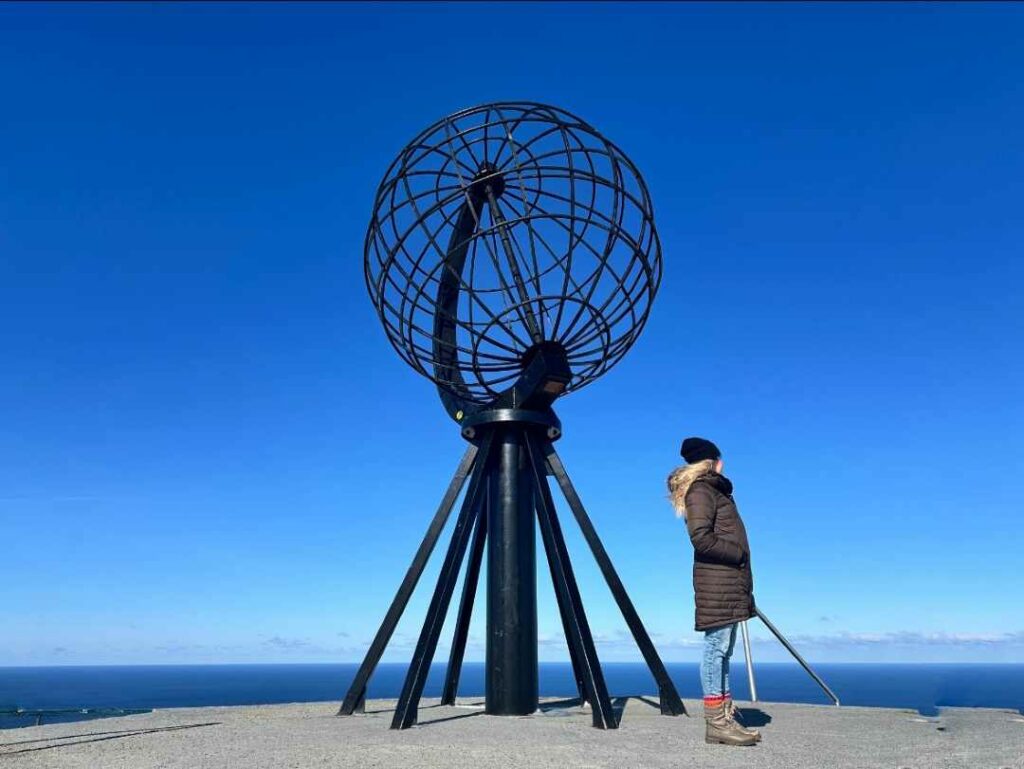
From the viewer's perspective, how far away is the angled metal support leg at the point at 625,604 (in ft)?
32.3

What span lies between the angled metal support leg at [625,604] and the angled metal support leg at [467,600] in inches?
51.0

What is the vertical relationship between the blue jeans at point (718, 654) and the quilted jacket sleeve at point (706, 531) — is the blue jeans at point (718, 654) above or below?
below

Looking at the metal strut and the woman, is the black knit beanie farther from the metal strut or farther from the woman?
the metal strut

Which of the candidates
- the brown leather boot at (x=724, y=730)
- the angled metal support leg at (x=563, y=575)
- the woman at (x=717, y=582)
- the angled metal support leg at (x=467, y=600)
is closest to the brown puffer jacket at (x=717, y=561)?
the woman at (x=717, y=582)

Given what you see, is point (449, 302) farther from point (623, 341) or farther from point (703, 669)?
point (703, 669)

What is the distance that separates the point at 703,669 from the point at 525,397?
4.82 meters

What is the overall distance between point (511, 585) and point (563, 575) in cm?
78

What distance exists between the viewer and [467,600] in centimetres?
1101

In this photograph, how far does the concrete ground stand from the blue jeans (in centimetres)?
59

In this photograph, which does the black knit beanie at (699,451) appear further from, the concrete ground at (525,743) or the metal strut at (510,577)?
the metal strut at (510,577)

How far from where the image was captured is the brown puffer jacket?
648cm

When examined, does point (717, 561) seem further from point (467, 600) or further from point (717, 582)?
point (467, 600)

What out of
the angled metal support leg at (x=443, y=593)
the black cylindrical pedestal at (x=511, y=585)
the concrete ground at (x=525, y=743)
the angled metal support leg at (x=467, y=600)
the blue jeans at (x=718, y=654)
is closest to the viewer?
the concrete ground at (x=525, y=743)

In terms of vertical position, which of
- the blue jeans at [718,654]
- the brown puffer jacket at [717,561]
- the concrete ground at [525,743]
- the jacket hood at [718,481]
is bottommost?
the concrete ground at [525,743]
